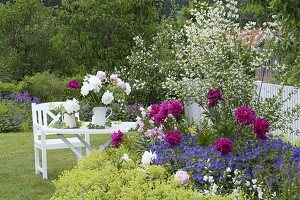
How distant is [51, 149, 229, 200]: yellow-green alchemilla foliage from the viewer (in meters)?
4.43

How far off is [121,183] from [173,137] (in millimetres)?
798

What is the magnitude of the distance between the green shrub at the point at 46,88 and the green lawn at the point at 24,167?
2959 millimetres

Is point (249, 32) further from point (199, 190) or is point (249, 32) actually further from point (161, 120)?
point (199, 190)

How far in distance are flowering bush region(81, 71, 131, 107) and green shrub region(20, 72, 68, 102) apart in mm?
7658

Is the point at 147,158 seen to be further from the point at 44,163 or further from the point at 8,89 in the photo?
the point at 8,89

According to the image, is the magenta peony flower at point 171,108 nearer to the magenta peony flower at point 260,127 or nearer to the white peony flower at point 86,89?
the magenta peony flower at point 260,127

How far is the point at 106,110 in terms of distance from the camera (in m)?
7.47

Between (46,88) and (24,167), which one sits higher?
(46,88)

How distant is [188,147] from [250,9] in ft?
4.69

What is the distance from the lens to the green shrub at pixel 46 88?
15211mm

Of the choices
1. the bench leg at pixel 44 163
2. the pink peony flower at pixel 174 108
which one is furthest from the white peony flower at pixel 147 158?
the bench leg at pixel 44 163

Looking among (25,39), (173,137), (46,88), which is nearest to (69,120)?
(173,137)

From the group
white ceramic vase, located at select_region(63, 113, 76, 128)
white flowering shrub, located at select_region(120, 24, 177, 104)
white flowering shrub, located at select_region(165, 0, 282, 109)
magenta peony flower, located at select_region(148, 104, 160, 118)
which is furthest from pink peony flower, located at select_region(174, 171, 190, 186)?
white flowering shrub, located at select_region(120, 24, 177, 104)

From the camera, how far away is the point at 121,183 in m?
4.82
